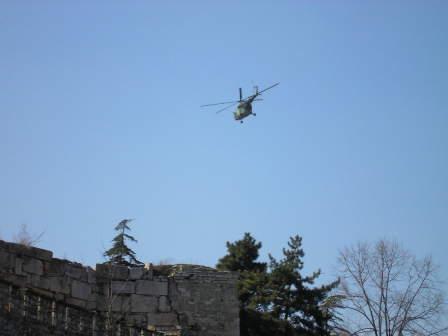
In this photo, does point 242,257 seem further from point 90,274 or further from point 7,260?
point 7,260

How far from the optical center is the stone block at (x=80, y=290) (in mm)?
20141

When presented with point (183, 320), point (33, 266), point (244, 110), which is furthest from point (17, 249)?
point (244, 110)

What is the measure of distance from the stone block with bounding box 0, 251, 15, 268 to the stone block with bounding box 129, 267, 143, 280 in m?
3.44

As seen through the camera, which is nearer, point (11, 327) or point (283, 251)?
point (11, 327)

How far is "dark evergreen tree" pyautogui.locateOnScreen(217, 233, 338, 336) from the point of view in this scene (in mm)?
24328

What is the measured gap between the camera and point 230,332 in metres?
21.1

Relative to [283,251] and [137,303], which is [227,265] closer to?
[283,251]

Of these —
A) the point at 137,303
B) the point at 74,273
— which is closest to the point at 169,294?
the point at 137,303

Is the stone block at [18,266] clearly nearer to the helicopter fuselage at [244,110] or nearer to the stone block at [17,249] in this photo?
the stone block at [17,249]

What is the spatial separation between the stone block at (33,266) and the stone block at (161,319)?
10.4ft

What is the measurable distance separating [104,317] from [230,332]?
4.66 meters

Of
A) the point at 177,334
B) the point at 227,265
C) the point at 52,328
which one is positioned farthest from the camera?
the point at 227,265

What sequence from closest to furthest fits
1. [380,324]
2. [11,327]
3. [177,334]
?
[11,327] → [177,334] → [380,324]

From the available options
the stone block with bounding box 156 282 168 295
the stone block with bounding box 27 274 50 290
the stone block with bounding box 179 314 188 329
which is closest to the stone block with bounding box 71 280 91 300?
the stone block with bounding box 27 274 50 290
